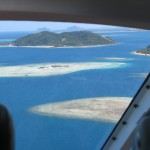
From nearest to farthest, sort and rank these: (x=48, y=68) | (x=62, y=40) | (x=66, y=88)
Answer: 1. (x=62, y=40)
2. (x=48, y=68)
3. (x=66, y=88)

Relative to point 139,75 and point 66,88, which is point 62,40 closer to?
point 66,88

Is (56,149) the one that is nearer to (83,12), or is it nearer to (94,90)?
(94,90)

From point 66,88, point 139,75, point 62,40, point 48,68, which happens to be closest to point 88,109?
point 66,88

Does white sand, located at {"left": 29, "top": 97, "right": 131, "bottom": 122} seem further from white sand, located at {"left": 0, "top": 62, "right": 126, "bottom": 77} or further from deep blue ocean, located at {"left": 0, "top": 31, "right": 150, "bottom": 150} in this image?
white sand, located at {"left": 0, "top": 62, "right": 126, "bottom": 77}

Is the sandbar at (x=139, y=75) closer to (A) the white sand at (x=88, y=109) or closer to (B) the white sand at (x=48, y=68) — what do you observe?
(B) the white sand at (x=48, y=68)

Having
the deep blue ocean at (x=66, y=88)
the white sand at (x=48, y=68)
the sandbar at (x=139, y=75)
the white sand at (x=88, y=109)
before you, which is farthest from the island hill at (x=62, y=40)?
the white sand at (x=88, y=109)

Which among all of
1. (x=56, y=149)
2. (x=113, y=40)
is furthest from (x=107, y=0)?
(x=56, y=149)
